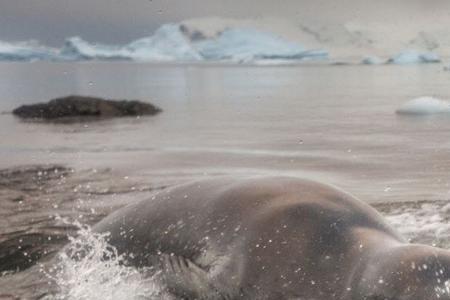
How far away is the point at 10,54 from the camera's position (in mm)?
125250

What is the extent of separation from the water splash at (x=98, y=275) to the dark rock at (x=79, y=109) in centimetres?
1485

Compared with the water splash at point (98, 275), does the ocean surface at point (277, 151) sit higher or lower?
lower

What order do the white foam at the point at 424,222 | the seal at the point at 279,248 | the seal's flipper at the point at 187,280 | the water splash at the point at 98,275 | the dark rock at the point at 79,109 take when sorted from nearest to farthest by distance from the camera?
the seal at the point at 279,248
the seal's flipper at the point at 187,280
the water splash at the point at 98,275
the white foam at the point at 424,222
the dark rock at the point at 79,109

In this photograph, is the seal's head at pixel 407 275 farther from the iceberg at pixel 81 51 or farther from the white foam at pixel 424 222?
the iceberg at pixel 81 51

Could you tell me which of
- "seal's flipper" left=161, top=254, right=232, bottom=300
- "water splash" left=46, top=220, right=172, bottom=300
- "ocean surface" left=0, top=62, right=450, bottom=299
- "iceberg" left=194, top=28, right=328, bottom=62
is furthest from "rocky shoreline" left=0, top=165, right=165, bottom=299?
"iceberg" left=194, top=28, right=328, bottom=62

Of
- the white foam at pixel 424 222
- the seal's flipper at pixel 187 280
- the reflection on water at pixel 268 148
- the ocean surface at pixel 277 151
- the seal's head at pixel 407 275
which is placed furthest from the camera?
the reflection on water at pixel 268 148

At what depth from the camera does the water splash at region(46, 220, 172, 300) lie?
460 centimetres

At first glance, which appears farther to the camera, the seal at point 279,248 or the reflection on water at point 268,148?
the reflection on water at point 268,148

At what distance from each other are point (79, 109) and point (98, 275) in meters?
15.8

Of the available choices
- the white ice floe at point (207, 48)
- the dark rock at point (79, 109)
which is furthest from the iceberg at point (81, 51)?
the dark rock at point (79, 109)

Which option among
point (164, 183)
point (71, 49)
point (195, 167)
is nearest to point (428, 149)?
point (195, 167)

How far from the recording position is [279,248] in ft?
12.3

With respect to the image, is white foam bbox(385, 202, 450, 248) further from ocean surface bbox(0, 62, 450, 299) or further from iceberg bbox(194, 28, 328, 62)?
iceberg bbox(194, 28, 328, 62)

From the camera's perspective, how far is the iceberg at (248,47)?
92.8 meters
